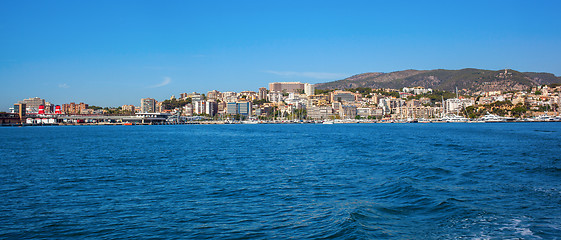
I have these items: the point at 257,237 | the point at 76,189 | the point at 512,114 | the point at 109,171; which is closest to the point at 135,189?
the point at 76,189

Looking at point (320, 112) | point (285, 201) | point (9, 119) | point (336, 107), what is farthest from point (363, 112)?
point (285, 201)

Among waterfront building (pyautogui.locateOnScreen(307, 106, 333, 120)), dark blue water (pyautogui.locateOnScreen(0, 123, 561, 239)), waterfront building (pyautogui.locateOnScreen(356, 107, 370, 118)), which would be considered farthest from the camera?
waterfront building (pyautogui.locateOnScreen(356, 107, 370, 118))

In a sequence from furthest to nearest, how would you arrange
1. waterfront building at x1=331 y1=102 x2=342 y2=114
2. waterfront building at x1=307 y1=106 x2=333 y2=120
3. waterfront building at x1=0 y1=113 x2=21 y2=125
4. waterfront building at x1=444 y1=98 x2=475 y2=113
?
waterfront building at x1=331 y1=102 x2=342 y2=114 → waterfront building at x1=307 y1=106 x2=333 y2=120 → waterfront building at x1=444 y1=98 x2=475 y2=113 → waterfront building at x1=0 y1=113 x2=21 y2=125

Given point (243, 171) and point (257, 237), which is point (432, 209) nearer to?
point (257, 237)

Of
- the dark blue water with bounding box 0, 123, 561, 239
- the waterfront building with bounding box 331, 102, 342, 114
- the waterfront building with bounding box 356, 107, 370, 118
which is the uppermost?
the waterfront building with bounding box 331, 102, 342, 114

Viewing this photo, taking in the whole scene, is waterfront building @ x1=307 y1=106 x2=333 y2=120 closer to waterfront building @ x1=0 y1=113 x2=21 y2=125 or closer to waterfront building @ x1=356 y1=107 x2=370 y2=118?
waterfront building @ x1=356 y1=107 x2=370 y2=118

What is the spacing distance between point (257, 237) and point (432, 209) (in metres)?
4.53

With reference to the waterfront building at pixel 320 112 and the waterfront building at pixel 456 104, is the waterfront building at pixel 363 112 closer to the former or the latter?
the waterfront building at pixel 320 112

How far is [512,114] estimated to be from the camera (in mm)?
151750

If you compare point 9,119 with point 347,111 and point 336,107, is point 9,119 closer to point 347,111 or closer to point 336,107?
point 347,111

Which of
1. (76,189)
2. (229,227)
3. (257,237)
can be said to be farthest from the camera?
(76,189)

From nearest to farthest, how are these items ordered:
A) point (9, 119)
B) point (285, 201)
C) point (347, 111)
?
point (285, 201), point (9, 119), point (347, 111)

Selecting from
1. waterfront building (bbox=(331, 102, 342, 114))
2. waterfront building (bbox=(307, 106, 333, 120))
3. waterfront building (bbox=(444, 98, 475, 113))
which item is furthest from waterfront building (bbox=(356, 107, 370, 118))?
waterfront building (bbox=(444, 98, 475, 113))

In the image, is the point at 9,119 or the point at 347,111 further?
the point at 347,111
